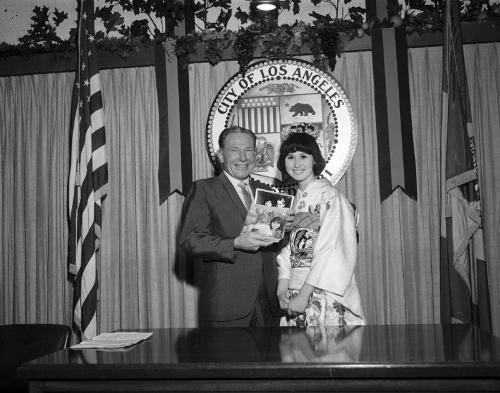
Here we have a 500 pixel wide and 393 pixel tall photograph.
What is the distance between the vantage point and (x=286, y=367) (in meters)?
1.74

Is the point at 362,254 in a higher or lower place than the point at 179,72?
lower

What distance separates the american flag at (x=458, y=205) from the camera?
12.3 feet

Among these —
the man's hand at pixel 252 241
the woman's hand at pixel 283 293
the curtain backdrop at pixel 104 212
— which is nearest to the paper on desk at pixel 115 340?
the man's hand at pixel 252 241

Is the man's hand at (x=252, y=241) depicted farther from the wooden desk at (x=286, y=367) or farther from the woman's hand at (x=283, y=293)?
the wooden desk at (x=286, y=367)

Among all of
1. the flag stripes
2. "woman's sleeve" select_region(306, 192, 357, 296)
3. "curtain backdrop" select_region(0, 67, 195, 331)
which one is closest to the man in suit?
"woman's sleeve" select_region(306, 192, 357, 296)

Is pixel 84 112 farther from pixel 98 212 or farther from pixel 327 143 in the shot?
pixel 327 143

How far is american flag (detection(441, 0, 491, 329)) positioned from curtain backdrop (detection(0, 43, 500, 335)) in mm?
308

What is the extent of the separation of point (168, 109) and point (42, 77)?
3.32 feet

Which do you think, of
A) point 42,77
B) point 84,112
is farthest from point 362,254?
point 42,77

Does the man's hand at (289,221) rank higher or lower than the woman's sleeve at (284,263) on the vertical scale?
higher

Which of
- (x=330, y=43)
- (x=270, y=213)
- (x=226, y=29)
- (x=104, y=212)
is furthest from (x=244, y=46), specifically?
(x=270, y=213)

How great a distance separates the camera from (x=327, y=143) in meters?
4.26

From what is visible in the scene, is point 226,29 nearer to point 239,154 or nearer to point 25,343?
point 239,154

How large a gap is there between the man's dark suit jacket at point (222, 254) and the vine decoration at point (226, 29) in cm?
132
